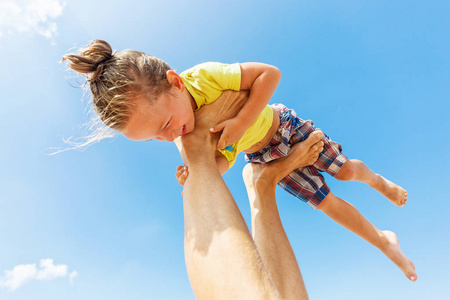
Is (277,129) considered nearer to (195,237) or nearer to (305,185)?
(305,185)

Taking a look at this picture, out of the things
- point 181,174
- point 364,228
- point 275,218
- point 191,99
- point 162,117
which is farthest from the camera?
point 364,228

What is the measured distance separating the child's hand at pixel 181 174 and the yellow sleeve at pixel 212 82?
0.56 metres

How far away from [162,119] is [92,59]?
62cm

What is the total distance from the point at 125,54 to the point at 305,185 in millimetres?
2023

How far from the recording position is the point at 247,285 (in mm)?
998

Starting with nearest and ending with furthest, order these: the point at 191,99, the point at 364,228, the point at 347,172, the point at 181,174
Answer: the point at 181,174 < the point at 191,99 < the point at 364,228 < the point at 347,172

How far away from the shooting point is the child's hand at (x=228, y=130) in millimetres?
1929

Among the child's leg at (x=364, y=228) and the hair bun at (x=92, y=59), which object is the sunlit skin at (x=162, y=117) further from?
the child's leg at (x=364, y=228)

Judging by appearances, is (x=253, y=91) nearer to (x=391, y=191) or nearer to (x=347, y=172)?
(x=347, y=172)

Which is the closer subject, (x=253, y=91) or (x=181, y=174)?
(x=181, y=174)

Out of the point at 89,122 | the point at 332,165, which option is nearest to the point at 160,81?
the point at 89,122

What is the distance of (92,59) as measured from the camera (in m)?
1.96

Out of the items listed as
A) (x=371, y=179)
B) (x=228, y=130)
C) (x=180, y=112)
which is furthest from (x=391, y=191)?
(x=180, y=112)

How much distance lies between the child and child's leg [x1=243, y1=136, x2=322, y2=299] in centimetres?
13
